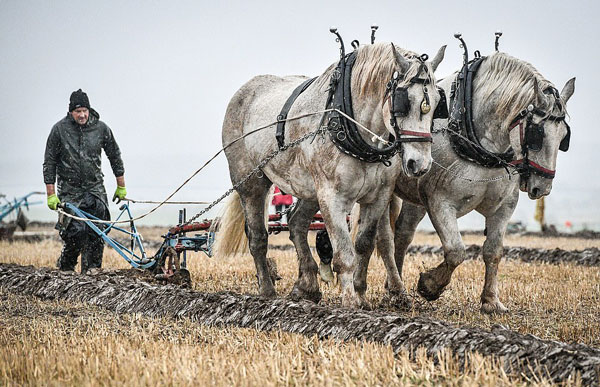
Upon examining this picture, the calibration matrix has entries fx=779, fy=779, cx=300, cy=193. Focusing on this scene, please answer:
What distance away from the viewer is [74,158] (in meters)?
8.97

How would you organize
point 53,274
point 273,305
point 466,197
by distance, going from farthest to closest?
1. point 53,274
2. point 466,197
3. point 273,305

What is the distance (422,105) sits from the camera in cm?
568

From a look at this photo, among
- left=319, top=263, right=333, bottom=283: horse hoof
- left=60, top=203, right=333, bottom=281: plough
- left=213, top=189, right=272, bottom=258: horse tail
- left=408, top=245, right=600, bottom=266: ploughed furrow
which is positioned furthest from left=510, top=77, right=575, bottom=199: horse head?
left=408, top=245, right=600, bottom=266: ploughed furrow

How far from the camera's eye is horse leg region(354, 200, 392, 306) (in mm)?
6586

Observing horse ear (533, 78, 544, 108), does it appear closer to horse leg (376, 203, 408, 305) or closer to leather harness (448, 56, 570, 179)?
leather harness (448, 56, 570, 179)

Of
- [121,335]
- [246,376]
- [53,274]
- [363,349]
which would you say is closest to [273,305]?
[121,335]

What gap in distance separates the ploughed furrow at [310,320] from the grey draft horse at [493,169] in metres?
1.37

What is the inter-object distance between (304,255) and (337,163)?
1537 millimetres

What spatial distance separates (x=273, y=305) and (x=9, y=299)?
2.88 m

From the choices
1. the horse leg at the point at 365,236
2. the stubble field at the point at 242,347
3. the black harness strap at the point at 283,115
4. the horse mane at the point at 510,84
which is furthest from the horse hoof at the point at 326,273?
the horse mane at the point at 510,84

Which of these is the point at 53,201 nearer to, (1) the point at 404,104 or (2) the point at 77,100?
(2) the point at 77,100

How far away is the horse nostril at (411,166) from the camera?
5.61 meters

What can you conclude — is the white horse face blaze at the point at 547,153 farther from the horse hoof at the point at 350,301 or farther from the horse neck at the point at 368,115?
the horse hoof at the point at 350,301

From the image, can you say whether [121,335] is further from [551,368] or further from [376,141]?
[551,368]
